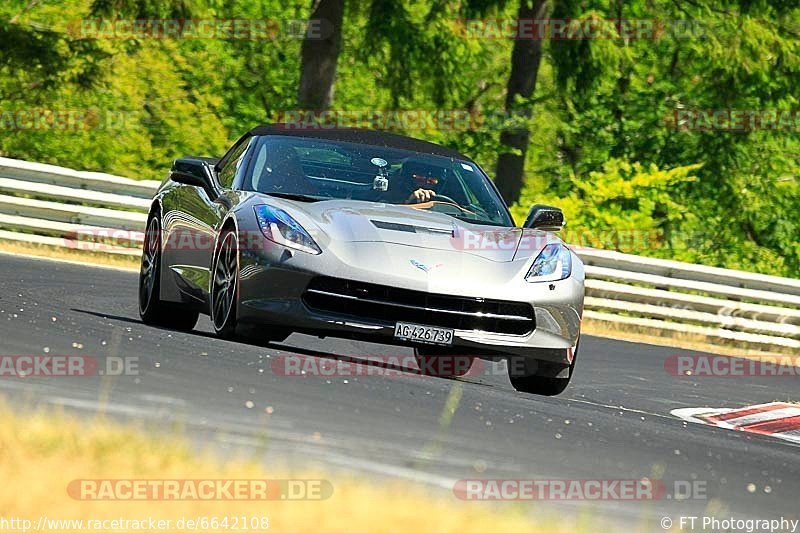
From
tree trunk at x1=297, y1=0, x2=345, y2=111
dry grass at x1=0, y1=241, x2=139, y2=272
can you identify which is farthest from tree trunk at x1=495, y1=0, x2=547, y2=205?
dry grass at x1=0, y1=241, x2=139, y2=272

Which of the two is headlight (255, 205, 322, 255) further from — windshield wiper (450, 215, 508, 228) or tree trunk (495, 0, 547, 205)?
tree trunk (495, 0, 547, 205)

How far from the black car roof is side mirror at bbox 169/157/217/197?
20.3 inches

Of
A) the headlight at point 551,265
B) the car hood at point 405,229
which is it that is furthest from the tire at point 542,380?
the car hood at point 405,229

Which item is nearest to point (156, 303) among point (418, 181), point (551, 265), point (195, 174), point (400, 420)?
point (195, 174)

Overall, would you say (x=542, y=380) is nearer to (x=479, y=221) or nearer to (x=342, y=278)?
(x=479, y=221)

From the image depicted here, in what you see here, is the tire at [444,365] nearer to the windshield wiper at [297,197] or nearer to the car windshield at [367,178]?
the car windshield at [367,178]

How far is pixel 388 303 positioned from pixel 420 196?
1.36 metres

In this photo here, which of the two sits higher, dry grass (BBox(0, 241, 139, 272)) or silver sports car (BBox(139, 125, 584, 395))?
silver sports car (BBox(139, 125, 584, 395))

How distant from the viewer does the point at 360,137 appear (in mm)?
11219

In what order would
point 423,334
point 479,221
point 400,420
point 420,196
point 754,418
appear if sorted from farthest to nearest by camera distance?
point 754,418 → point 420,196 → point 479,221 → point 423,334 → point 400,420

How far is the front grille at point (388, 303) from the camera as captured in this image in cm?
955

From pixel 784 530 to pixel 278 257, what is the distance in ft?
A: 13.1

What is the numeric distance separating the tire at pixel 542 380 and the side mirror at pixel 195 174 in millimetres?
2261

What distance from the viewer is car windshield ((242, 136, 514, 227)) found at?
34.5 ft
